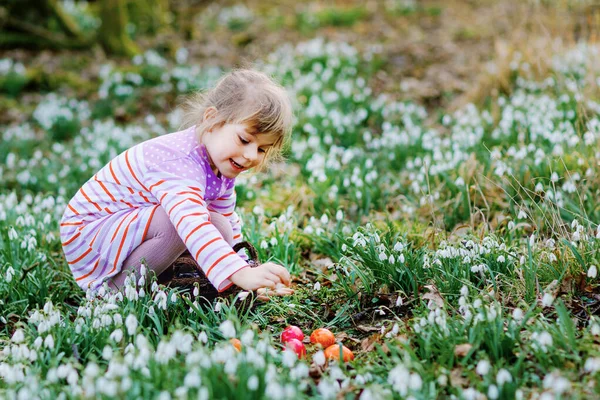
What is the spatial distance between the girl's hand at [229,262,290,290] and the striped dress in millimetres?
51

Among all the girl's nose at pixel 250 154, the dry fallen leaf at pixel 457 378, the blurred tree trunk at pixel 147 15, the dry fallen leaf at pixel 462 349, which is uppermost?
the blurred tree trunk at pixel 147 15

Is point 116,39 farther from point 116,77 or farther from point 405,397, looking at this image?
point 405,397

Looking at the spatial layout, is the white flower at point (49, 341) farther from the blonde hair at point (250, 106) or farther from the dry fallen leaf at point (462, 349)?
the dry fallen leaf at point (462, 349)

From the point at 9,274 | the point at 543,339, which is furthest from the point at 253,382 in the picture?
the point at 9,274

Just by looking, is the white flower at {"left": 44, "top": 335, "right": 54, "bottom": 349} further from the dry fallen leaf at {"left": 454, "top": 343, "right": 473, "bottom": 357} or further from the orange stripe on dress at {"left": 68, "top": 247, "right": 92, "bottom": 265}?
the dry fallen leaf at {"left": 454, "top": 343, "right": 473, "bottom": 357}

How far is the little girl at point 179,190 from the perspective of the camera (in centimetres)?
295

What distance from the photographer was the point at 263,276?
2.74 meters

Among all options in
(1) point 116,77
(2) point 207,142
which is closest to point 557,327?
(2) point 207,142

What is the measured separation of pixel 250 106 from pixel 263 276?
855mm

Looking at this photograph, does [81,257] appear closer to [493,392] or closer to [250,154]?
[250,154]

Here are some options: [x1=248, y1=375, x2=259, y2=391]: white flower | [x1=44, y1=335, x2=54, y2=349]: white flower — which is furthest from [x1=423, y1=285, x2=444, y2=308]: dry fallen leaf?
[x1=44, y1=335, x2=54, y2=349]: white flower

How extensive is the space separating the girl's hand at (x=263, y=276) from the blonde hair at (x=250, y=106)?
0.72 m

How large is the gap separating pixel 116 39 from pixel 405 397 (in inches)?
333

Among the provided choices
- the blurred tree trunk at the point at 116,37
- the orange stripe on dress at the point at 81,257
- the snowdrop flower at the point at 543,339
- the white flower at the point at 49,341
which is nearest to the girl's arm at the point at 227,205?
the orange stripe on dress at the point at 81,257
